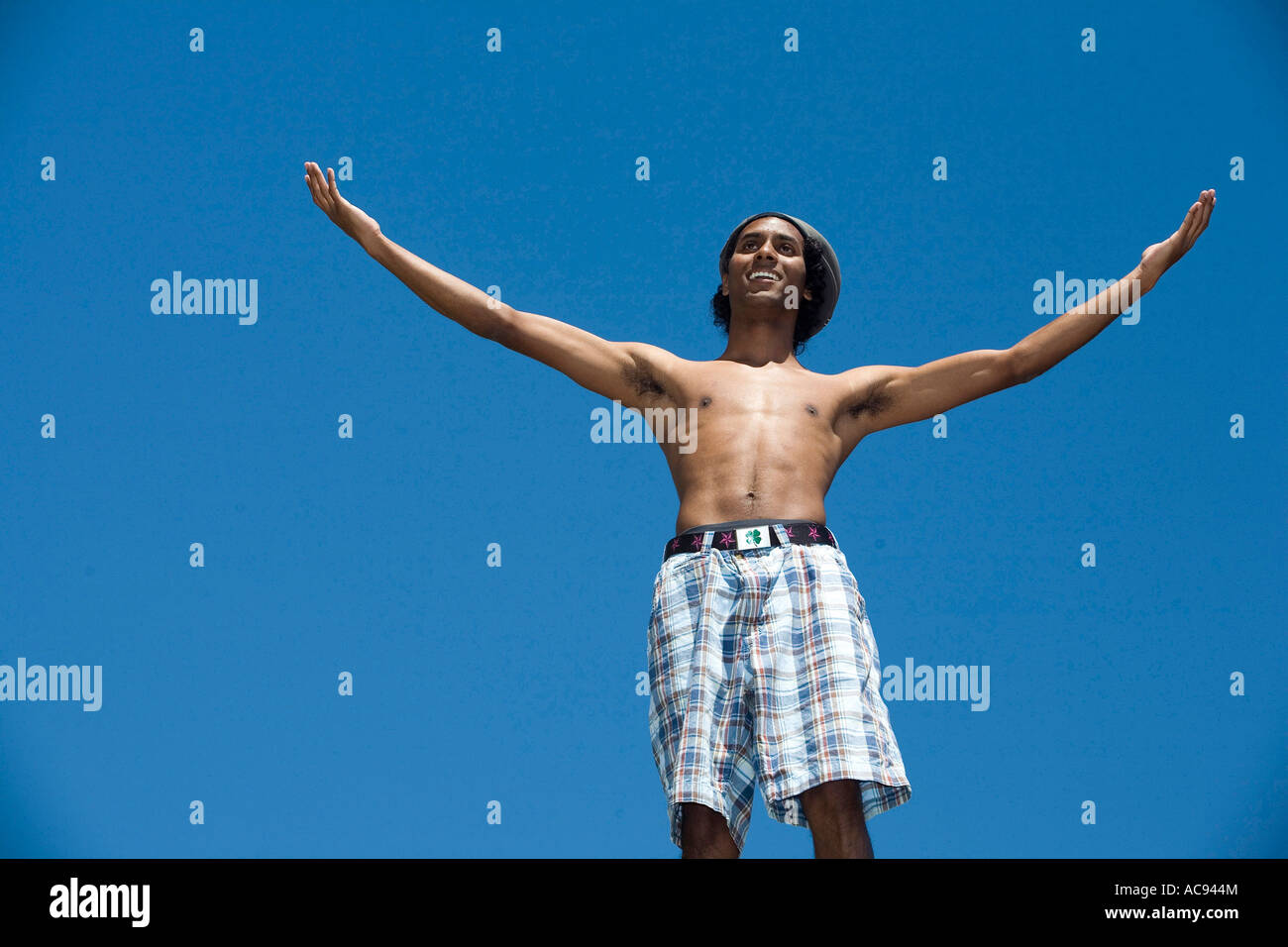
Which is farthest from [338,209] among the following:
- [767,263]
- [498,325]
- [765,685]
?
[765,685]

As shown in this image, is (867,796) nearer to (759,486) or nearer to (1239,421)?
(759,486)

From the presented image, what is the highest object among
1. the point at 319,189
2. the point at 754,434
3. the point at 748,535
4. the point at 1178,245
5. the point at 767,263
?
the point at 319,189

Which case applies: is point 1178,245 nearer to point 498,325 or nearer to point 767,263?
point 767,263

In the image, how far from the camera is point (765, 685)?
5754mm

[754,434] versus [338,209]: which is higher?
[338,209]

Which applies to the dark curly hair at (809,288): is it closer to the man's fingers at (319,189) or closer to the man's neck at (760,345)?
the man's neck at (760,345)

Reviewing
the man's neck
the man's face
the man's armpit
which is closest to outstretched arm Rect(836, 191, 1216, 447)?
the man's neck

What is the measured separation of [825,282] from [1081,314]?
1.39 m

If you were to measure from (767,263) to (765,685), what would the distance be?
85.4 inches

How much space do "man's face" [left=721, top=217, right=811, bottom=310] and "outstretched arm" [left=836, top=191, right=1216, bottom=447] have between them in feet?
1.79

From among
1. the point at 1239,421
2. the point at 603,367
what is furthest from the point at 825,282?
the point at 1239,421

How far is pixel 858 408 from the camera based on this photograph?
21.5ft

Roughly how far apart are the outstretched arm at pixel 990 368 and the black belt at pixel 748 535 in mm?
652

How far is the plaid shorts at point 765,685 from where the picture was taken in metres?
5.57
